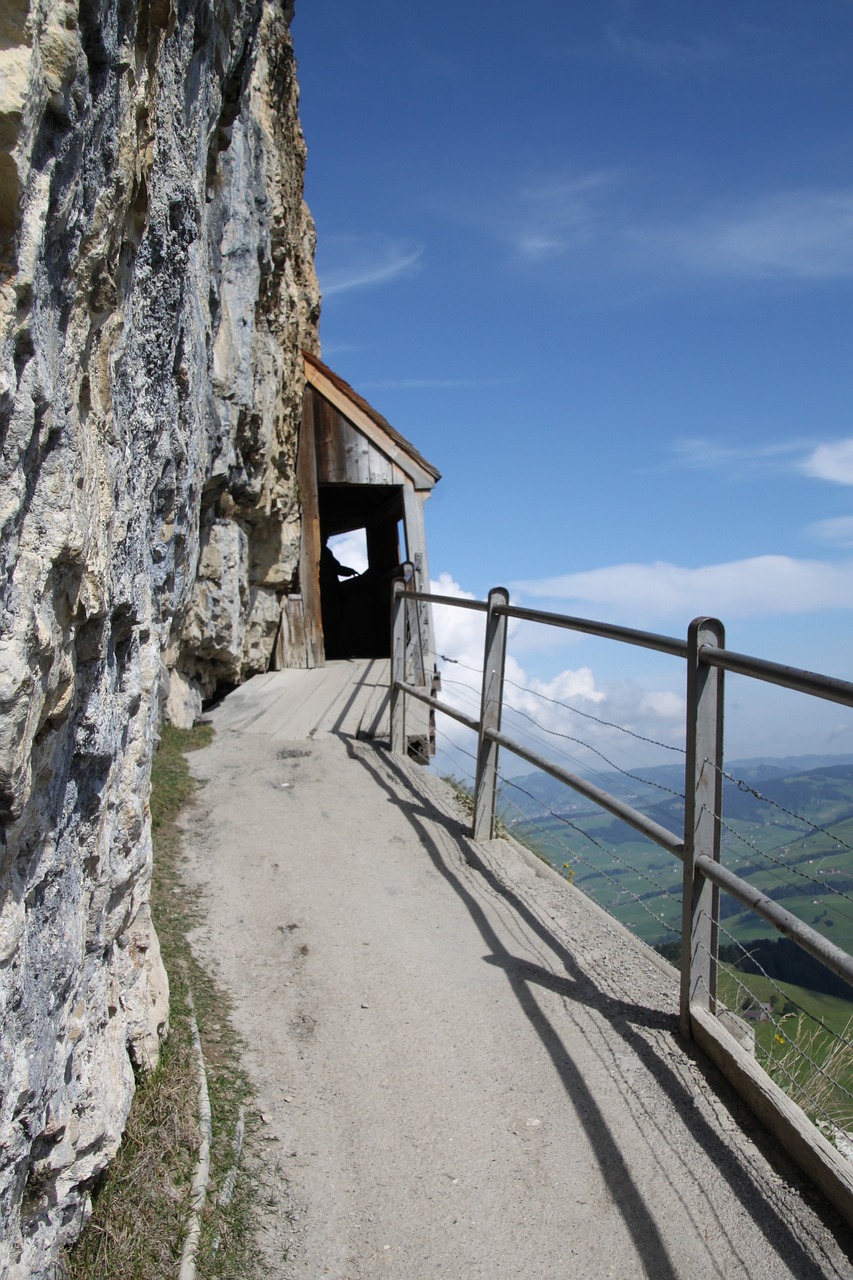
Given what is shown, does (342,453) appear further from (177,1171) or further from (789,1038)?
(177,1171)

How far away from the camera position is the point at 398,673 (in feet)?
28.6

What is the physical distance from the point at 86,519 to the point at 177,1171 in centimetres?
222

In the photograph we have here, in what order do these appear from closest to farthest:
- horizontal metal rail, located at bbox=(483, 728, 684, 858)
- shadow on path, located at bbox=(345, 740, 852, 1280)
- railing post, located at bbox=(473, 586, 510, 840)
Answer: shadow on path, located at bbox=(345, 740, 852, 1280)
horizontal metal rail, located at bbox=(483, 728, 684, 858)
railing post, located at bbox=(473, 586, 510, 840)

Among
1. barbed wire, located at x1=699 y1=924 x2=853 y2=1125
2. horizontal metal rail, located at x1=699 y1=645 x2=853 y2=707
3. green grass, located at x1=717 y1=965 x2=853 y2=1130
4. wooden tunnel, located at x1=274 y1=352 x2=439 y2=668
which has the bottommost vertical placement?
green grass, located at x1=717 y1=965 x2=853 y2=1130

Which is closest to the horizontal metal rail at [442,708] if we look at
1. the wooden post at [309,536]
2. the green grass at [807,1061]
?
the green grass at [807,1061]

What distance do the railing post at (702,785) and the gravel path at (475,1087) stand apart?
0.54 meters

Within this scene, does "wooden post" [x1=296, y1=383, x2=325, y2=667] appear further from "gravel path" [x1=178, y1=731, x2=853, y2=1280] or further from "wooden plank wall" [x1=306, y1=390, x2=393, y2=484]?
"gravel path" [x1=178, y1=731, x2=853, y2=1280]

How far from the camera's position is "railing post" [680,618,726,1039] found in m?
3.76

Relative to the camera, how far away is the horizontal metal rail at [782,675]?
2.92m

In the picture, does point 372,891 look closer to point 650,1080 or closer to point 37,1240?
point 650,1080

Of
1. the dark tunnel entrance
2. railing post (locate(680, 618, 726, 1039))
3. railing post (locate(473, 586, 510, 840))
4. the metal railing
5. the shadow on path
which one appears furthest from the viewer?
the dark tunnel entrance

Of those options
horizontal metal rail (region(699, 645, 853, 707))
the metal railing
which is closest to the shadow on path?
the metal railing

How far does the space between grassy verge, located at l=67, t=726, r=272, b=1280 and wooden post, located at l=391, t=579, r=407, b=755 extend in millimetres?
4172

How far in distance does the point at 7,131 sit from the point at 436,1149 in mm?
3308
